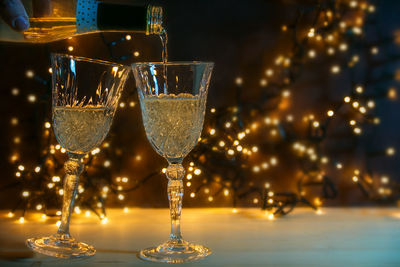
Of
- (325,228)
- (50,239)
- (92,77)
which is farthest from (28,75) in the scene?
(325,228)

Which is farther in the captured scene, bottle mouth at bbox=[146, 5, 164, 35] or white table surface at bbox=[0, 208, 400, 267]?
bottle mouth at bbox=[146, 5, 164, 35]

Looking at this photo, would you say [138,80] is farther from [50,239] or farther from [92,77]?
[50,239]

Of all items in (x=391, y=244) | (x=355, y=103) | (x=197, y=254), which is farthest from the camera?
(x=355, y=103)

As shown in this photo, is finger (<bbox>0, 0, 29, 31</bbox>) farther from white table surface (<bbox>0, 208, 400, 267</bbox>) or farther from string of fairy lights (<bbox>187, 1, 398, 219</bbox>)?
string of fairy lights (<bbox>187, 1, 398, 219</bbox>)

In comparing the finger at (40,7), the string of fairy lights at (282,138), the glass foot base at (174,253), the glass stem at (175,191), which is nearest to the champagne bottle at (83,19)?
the finger at (40,7)

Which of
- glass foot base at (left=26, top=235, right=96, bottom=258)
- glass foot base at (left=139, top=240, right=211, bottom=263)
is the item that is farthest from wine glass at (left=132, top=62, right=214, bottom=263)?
glass foot base at (left=26, top=235, right=96, bottom=258)
